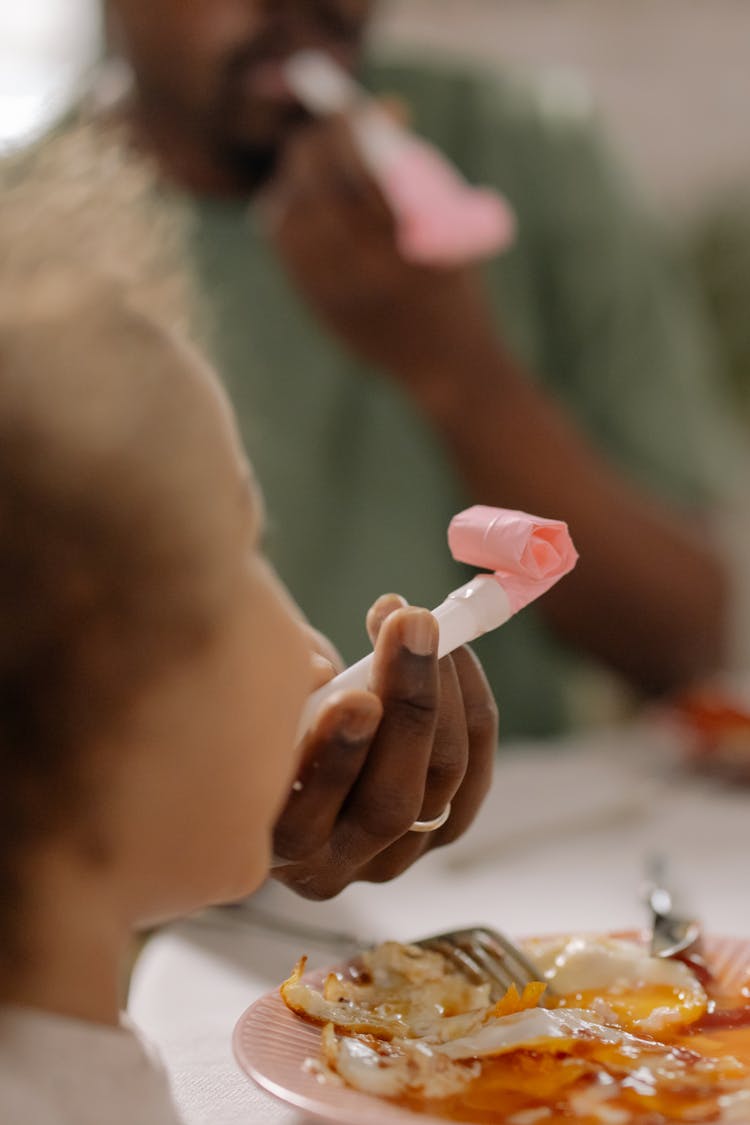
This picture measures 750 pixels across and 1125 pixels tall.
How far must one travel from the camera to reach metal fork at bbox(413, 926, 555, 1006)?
1.18 feet

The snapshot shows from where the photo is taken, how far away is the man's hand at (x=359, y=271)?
838mm

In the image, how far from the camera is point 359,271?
0.85 meters

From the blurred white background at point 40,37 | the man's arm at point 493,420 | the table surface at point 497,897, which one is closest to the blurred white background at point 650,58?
the blurred white background at point 40,37

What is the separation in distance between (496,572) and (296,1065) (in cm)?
13

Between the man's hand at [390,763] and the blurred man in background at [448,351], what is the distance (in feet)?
1.15

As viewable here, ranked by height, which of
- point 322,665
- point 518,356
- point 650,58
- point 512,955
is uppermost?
point 322,665

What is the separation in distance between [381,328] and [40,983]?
66 centimetres

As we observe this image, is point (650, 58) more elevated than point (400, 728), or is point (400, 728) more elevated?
point (400, 728)

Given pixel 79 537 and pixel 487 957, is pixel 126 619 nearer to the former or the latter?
pixel 79 537

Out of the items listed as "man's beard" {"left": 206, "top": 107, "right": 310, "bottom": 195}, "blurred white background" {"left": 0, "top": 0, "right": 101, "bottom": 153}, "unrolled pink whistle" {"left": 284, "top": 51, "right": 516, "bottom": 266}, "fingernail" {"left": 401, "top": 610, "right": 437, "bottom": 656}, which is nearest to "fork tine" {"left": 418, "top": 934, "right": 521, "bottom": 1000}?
"fingernail" {"left": 401, "top": 610, "right": 437, "bottom": 656}

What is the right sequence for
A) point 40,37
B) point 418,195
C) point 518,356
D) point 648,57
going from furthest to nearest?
point 648,57 → point 40,37 → point 518,356 → point 418,195

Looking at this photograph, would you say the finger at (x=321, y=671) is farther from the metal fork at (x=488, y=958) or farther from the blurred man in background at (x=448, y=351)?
the blurred man in background at (x=448, y=351)

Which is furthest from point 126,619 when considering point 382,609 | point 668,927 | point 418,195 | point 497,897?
point 418,195

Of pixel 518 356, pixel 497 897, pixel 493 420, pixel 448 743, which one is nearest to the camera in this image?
pixel 448 743
